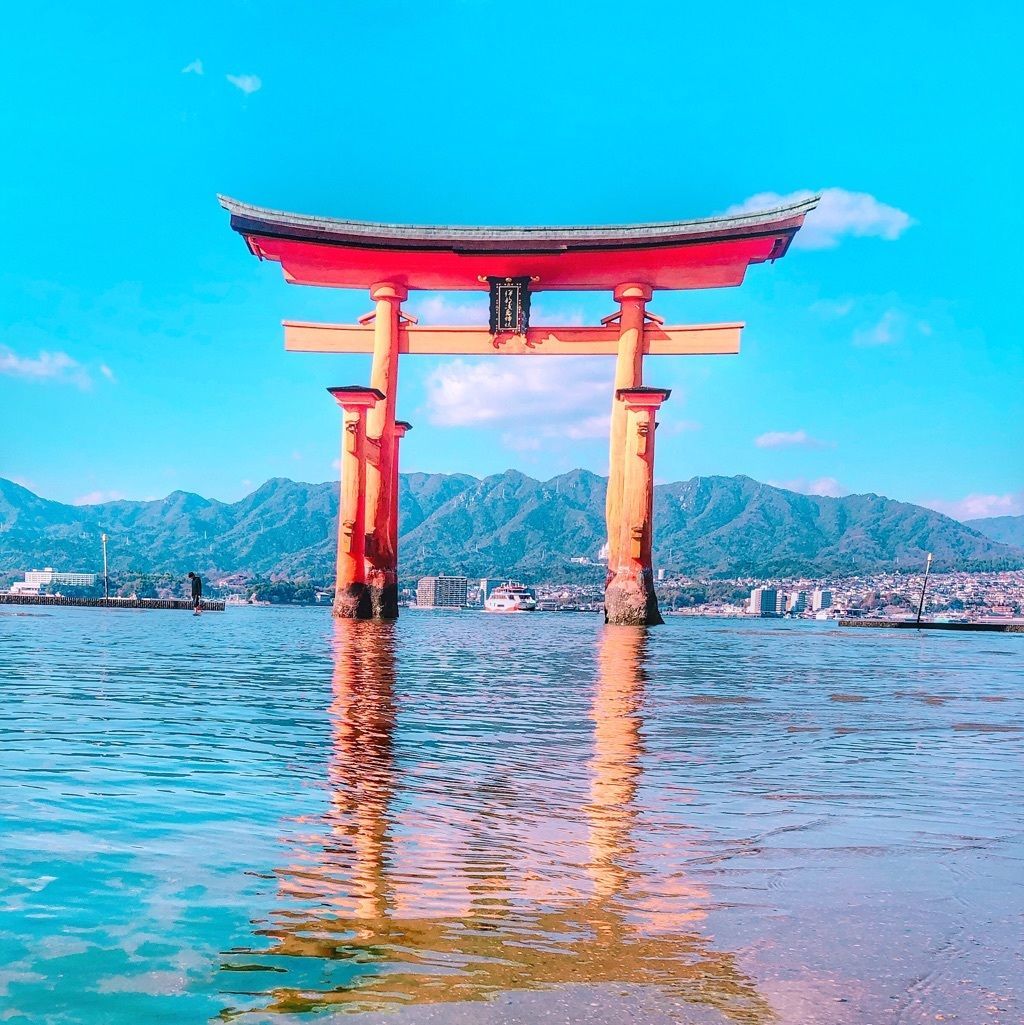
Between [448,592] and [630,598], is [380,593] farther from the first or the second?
[448,592]

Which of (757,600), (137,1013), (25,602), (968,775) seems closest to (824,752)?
(968,775)

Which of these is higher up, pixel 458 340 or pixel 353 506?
pixel 458 340

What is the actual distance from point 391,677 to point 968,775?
6.70 m

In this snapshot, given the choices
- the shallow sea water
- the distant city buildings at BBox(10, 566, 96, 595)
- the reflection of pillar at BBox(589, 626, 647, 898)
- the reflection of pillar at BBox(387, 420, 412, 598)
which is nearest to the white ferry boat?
the reflection of pillar at BBox(387, 420, 412, 598)

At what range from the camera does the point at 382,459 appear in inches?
1083

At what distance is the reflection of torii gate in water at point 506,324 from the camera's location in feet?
86.2

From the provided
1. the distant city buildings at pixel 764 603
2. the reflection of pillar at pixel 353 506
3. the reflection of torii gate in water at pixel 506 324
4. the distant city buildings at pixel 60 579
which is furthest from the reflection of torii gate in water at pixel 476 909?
the distant city buildings at pixel 60 579

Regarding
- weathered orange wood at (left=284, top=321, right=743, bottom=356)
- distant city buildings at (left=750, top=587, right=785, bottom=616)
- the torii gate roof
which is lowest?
distant city buildings at (left=750, top=587, right=785, bottom=616)

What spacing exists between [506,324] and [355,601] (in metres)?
9.55

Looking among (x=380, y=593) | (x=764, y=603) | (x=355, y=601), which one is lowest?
(x=764, y=603)

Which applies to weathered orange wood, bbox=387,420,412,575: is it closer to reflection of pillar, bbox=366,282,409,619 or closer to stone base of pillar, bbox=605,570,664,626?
reflection of pillar, bbox=366,282,409,619

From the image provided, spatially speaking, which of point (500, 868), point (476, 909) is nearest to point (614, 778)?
point (500, 868)

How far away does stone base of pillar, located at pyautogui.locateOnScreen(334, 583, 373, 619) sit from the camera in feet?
89.4

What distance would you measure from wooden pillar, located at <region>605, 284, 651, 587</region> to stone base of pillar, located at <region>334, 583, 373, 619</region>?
7.12m
